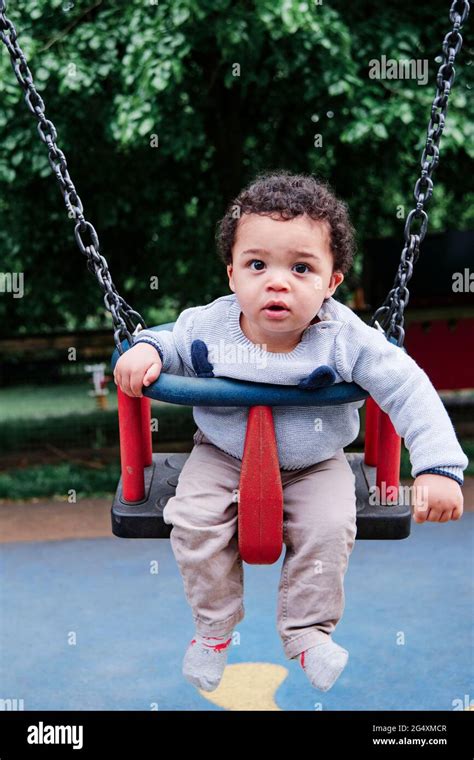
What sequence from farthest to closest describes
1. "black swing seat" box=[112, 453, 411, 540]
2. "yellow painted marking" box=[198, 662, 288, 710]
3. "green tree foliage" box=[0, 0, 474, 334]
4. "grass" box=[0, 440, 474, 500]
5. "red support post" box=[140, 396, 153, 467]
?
"grass" box=[0, 440, 474, 500] < "green tree foliage" box=[0, 0, 474, 334] < "yellow painted marking" box=[198, 662, 288, 710] < "red support post" box=[140, 396, 153, 467] < "black swing seat" box=[112, 453, 411, 540]

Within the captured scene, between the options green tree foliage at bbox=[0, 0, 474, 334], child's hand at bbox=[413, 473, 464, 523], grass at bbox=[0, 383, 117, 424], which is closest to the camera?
child's hand at bbox=[413, 473, 464, 523]

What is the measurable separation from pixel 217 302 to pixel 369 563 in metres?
3.38

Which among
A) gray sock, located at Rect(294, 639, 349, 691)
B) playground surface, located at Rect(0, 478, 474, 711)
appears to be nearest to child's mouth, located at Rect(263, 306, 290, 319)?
gray sock, located at Rect(294, 639, 349, 691)

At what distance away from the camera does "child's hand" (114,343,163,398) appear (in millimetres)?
1803

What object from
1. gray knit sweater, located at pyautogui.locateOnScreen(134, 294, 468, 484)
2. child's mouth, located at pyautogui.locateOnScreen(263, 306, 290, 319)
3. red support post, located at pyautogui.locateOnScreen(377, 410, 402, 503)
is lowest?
red support post, located at pyautogui.locateOnScreen(377, 410, 402, 503)

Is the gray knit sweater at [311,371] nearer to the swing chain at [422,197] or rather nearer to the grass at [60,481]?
the swing chain at [422,197]

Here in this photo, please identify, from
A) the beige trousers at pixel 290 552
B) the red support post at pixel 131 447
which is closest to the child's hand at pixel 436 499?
the beige trousers at pixel 290 552

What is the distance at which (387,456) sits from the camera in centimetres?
200

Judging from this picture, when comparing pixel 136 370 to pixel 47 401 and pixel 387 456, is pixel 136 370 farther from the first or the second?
pixel 47 401

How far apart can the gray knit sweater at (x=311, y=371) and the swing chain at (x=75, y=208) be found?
0.39 feet

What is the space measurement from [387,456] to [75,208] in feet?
3.01

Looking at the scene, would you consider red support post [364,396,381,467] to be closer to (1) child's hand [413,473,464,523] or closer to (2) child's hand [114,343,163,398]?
(1) child's hand [413,473,464,523]

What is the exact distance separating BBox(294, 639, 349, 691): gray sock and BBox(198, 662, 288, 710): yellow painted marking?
1763 millimetres

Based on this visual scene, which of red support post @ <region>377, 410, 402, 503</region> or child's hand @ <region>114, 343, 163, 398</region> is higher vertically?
child's hand @ <region>114, 343, 163, 398</region>
